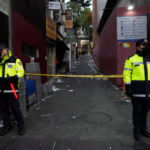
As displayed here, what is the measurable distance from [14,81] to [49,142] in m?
1.60

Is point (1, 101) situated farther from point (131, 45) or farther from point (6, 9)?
point (131, 45)

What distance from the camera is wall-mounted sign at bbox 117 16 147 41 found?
31.9 feet

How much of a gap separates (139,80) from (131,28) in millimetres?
7007

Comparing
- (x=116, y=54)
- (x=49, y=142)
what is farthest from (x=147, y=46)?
(x=116, y=54)

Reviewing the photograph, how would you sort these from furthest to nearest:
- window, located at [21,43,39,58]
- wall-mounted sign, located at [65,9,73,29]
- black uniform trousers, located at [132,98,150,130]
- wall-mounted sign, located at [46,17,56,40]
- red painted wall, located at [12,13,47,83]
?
wall-mounted sign, located at [65,9,73,29] → wall-mounted sign, located at [46,17,56,40] → window, located at [21,43,39,58] → red painted wall, located at [12,13,47,83] → black uniform trousers, located at [132,98,150,130]

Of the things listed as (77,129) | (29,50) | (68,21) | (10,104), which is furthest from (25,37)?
(68,21)

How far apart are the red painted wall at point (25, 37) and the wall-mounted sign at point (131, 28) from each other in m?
5.03

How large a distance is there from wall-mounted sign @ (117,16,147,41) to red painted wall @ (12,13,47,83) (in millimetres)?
5030

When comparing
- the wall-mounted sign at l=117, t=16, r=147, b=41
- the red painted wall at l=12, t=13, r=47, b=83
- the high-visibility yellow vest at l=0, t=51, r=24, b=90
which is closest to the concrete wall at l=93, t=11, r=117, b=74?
the wall-mounted sign at l=117, t=16, r=147, b=41

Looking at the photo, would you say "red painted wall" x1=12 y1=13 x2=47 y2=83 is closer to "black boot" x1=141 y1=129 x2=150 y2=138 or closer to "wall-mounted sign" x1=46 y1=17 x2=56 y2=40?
"wall-mounted sign" x1=46 y1=17 x2=56 y2=40

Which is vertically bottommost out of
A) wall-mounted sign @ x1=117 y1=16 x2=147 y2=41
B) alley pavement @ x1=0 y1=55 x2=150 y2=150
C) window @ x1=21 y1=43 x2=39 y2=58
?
alley pavement @ x1=0 y1=55 x2=150 y2=150

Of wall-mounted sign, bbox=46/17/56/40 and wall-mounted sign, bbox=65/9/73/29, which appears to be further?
wall-mounted sign, bbox=65/9/73/29

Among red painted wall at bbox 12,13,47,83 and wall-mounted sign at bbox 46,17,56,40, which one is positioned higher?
wall-mounted sign at bbox 46,17,56,40

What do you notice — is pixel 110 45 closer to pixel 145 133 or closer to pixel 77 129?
pixel 77 129
